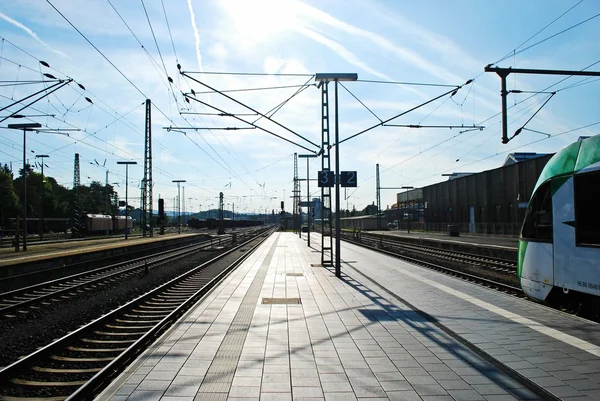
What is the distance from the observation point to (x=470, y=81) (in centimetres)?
1622

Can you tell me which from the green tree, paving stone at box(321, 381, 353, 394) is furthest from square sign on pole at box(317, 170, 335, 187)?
the green tree

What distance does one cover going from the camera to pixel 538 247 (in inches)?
381

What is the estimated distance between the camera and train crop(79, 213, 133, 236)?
58.5 m

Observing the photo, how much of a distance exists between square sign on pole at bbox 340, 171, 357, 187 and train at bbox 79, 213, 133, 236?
1524 inches

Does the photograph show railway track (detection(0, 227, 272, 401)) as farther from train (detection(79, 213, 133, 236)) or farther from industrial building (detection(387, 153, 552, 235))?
train (detection(79, 213, 133, 236))

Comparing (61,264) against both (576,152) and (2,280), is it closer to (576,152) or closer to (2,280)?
(2,280)

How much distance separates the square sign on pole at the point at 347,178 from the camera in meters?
18.2

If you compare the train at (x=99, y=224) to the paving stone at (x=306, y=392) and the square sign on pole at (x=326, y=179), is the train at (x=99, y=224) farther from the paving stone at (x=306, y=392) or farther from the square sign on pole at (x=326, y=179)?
the paving stone at (x=306, y=392)

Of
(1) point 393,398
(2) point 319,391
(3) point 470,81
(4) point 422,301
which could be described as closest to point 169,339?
(2) point 319,391

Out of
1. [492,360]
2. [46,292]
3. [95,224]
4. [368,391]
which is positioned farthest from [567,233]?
[95,224]

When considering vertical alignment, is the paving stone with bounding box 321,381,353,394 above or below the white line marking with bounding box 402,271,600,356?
below

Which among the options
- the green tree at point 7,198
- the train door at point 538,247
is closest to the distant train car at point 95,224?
the green tree at point 7,198

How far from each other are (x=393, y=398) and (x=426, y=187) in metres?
68.6

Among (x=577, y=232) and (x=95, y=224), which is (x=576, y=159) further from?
(x=95, y=224)
